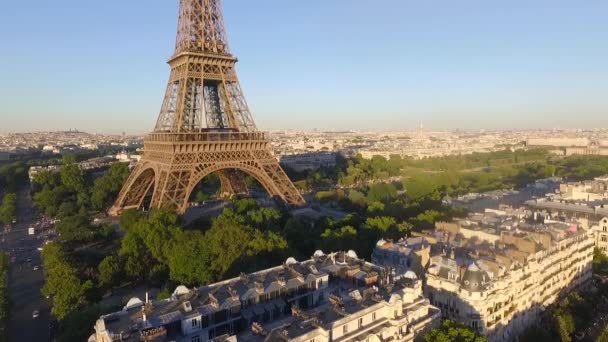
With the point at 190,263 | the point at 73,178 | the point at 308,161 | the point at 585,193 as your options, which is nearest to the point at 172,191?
the point at 190,263

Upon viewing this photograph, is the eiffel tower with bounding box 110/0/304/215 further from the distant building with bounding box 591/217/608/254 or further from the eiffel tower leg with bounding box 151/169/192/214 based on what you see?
the distant building with bounding box 591/217/608/254

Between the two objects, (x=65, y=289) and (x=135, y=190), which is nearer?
(x=65, y=289)

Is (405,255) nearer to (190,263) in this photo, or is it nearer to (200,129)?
(190,263)

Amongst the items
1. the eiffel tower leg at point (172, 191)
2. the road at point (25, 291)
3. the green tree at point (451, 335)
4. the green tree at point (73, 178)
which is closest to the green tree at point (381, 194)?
the eiffel tower leg at point (172, 191)

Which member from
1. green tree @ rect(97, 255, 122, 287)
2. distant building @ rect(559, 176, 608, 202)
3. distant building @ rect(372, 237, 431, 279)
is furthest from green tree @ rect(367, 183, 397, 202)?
green tree @ rect(97, 255, 122, 287)

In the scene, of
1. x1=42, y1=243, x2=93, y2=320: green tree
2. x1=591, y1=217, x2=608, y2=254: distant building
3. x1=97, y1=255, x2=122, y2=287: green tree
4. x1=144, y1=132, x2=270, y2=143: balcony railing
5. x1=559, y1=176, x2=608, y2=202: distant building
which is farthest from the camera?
x1=559, y1=176, x2=608, y2=202: distant building

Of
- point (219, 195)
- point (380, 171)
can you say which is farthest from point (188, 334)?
point (380, 171)

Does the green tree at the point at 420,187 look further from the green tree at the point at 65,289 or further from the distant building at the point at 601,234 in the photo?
the green tree at the point at 65,289
